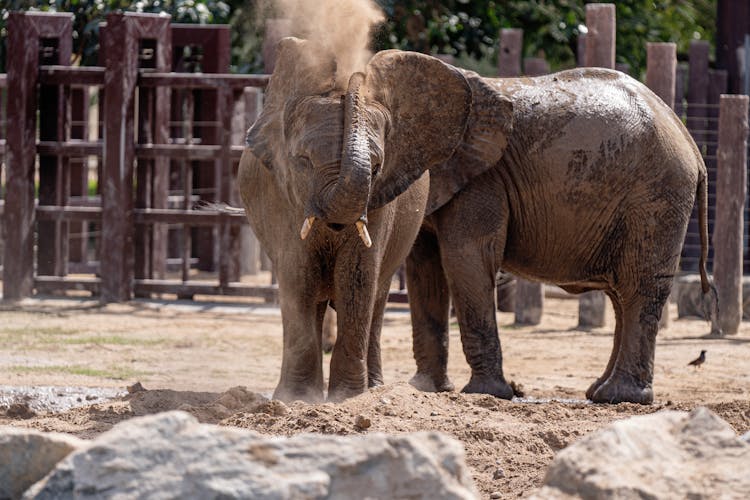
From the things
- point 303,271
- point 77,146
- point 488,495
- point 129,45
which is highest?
point 129,45

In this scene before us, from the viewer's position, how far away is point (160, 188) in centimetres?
1437

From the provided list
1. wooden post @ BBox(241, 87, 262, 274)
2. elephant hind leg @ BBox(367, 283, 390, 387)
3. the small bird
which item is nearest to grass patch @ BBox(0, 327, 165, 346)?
elephant hind leg @ BBox(367, 283, 390, 387)

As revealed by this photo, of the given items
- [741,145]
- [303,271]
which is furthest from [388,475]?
[741,145]

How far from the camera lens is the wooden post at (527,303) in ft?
41.7

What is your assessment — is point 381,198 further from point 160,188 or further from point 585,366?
point 160,188

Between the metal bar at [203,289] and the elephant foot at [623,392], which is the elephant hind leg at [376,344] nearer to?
the elephant foot at [623,392]

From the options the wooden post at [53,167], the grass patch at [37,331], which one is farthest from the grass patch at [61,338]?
the wooden post at [53,167]

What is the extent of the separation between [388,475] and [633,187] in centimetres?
462

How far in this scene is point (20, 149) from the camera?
44.1 ft

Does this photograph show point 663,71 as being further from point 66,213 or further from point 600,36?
point 66,213

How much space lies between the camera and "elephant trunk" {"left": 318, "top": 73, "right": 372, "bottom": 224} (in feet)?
21.0

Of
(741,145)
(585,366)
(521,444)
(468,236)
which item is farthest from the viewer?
(741,145)

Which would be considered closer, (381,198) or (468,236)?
(381,198)

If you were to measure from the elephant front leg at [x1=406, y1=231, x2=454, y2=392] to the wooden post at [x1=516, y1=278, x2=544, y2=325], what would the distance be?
385cm
